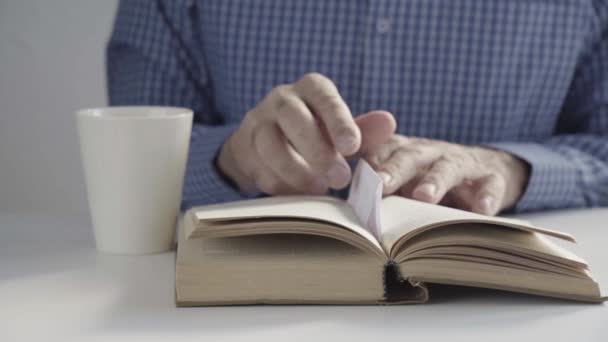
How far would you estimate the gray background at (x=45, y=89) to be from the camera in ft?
5.58

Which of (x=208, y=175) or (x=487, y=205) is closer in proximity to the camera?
(x=487, y=205)

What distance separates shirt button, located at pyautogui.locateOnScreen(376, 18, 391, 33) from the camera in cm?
133

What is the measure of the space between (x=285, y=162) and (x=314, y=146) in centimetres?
6

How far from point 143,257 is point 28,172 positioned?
1.10 metres

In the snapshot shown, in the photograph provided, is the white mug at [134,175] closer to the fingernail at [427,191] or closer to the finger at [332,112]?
the finger at [332,112]

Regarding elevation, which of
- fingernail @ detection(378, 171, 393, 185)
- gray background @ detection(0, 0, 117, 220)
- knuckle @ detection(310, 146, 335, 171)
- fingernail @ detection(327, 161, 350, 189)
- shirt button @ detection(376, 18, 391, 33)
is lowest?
gray background @ detection(0, 0, 117, 220)

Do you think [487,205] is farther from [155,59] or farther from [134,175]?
[155,59]

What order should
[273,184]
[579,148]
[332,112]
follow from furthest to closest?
1. [579,148]
2. [273,184]
3. [332,112]

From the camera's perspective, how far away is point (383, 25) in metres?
1.33

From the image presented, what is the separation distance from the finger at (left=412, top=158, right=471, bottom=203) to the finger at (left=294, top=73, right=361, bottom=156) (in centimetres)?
10

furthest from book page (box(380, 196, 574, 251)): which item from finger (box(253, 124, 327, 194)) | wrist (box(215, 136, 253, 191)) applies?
wrist (box(215, 136, 253, 191))

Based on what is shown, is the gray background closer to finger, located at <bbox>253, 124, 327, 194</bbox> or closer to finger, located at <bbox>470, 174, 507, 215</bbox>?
finger, located at <bbox>253, 124, 327, 194</bbox>

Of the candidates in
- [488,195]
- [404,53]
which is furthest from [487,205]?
[404,53]

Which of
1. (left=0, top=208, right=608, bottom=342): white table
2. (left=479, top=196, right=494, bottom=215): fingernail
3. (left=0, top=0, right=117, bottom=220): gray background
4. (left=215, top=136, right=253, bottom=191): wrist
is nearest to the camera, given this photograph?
(left=0, top=208, right=608, bottom=342): white table
